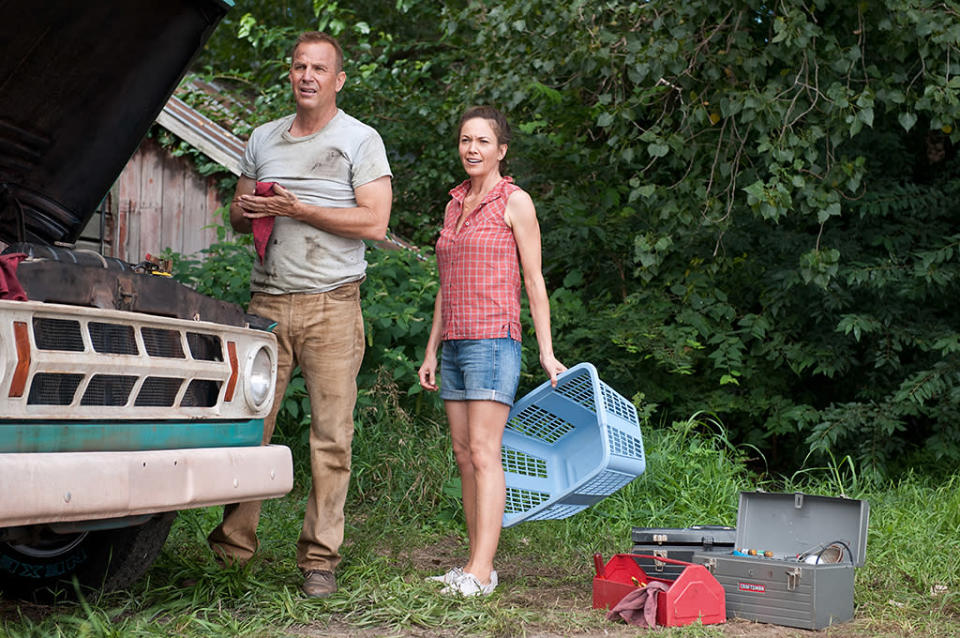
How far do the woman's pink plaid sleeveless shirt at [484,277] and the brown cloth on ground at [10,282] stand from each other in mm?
1853

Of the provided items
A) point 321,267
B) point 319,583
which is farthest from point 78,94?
point 319,583

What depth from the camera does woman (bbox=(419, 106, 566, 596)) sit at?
415 centimetres

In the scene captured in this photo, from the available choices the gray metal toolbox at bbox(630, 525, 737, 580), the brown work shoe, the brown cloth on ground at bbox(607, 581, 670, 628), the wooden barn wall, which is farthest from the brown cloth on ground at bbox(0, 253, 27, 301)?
the wooden barn wall

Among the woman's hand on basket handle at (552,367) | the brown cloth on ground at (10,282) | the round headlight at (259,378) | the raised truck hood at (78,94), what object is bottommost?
the round headlight at (259,378)

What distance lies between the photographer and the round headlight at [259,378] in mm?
3518

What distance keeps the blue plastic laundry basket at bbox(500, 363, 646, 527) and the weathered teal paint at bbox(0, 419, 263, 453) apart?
1.39m

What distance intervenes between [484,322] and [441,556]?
65.2 inches

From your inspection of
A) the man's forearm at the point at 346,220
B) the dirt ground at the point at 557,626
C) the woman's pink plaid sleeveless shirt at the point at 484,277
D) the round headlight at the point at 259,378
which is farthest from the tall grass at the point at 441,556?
the man's forearm at the point at 346,220

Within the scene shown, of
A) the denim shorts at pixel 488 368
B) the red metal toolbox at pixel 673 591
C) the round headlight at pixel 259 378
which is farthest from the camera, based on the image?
the denim shorts at pixel 488 368

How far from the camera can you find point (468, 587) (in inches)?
161

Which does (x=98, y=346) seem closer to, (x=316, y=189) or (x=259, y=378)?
(x=259, y=378)

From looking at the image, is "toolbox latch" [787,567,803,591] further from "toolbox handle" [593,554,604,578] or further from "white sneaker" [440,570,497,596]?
"white sneaker" [440,570,497,596]

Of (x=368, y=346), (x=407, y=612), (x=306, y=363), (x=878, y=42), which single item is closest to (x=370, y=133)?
(x=306, y=363)

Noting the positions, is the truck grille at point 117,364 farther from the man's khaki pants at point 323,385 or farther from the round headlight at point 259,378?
the man's khaki pants at point 323,385
